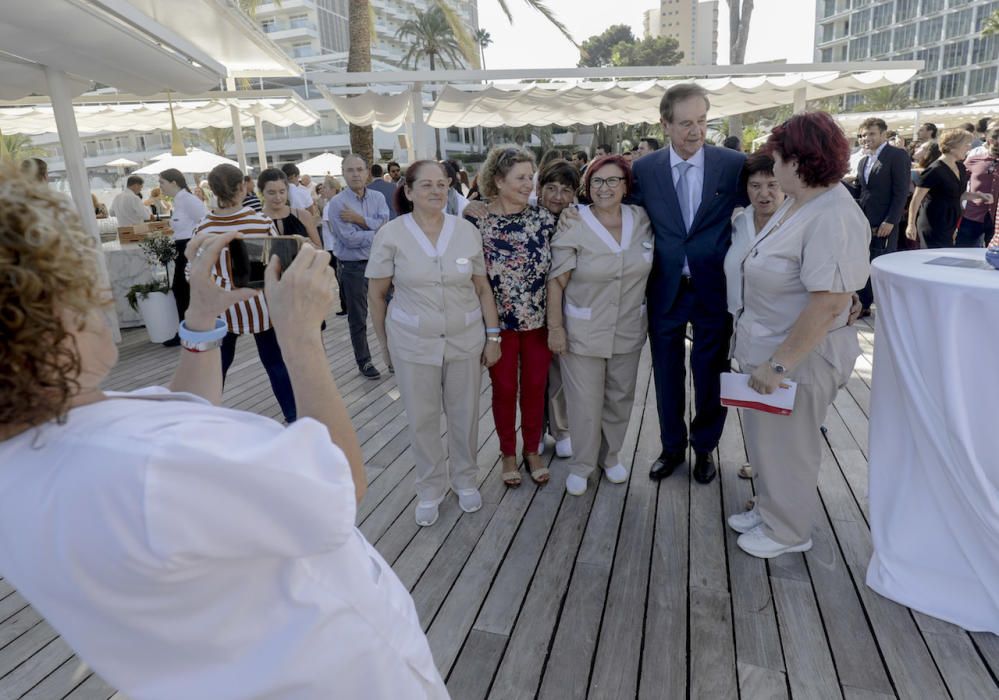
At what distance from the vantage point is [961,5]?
5288 centimetres

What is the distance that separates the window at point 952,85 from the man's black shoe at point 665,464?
67.8 metres

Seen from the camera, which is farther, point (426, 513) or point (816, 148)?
point (426, 513)

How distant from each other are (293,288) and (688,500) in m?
2.50

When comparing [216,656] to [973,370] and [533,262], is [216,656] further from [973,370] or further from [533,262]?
[533,262]

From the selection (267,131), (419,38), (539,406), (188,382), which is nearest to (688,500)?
(539,406)

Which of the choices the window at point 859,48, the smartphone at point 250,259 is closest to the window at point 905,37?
the window at point 859,48

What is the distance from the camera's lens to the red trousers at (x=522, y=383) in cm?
308

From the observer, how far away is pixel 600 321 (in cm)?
290

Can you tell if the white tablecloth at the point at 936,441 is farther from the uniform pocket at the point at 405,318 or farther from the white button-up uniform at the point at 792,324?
the uniform pocket at the point at 405,318

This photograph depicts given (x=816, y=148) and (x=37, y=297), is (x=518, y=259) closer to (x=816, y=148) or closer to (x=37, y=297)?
(x=816, y=148)

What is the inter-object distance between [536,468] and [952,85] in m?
69.3

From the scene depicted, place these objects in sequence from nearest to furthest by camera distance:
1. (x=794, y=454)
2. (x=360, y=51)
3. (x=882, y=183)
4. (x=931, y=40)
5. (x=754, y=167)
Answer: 1. (x=794, y=454)
2. (x=754, y=167)
3. (x=882, y=183)
4. (x=360, y=51)
5. (x=931, y=40)

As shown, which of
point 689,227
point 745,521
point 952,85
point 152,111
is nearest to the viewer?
point 745,521

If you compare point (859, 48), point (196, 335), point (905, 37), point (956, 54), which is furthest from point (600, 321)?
point (859, 48)
